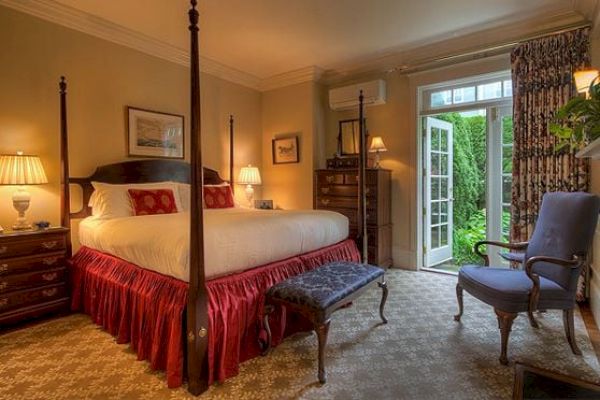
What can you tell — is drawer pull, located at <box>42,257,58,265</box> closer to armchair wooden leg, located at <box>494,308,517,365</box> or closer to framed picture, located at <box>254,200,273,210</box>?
framed picture, located at <box>254,200,273,210</box>

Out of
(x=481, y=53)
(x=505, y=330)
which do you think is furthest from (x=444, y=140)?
(x=505, y=330)

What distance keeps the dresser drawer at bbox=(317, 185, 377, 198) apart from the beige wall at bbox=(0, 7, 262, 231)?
196cm

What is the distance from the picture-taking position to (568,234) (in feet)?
7.59

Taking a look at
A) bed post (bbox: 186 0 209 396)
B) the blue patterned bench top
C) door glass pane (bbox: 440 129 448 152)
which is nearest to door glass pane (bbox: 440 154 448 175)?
door glass pane (bbox: 440 129 448 152)

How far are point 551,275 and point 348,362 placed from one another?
5.18 ft

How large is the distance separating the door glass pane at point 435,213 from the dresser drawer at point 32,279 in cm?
423

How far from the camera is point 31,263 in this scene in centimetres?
269

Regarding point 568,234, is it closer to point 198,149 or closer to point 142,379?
point 198,149

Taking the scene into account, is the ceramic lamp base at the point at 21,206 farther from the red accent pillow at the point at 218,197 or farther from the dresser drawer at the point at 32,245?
the red accent pillow at the point at 218,197

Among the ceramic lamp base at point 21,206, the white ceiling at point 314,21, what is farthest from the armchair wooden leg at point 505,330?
A: the ceramic lamp base at point 21,206

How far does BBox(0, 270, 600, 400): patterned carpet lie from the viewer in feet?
6.05

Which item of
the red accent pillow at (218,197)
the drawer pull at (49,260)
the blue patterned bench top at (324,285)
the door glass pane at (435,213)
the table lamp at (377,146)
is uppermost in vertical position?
the table lamp at (377,146)

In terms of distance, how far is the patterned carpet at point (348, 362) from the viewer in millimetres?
1844

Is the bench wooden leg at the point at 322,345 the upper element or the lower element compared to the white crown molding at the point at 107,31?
lower
